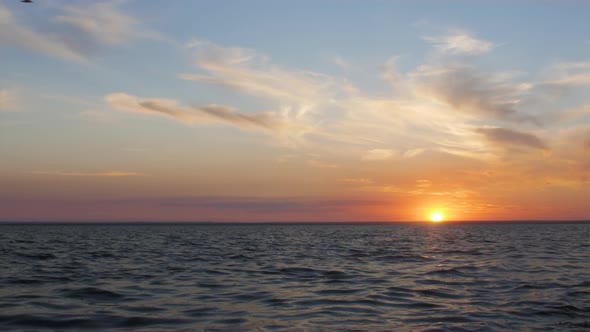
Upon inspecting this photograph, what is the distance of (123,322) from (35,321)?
9.84ft

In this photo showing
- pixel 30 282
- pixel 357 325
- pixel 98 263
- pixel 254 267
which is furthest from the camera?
pixel 98 263

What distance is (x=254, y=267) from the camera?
35.6 meters

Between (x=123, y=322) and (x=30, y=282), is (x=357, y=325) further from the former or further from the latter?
(x=30, y=282)

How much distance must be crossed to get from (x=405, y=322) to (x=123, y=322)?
9417mm

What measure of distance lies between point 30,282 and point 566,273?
97.2 feet

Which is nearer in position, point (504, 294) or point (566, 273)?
point (504, 294)

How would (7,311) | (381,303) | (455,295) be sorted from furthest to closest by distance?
1. (455,295)
2. (381,303)
3. (7,311)

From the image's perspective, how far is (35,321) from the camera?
18.0 meters

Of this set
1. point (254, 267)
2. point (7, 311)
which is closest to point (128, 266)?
point (254, 267)

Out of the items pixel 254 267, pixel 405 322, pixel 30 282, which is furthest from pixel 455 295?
pixel 30 282

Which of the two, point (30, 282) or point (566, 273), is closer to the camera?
point (30, 282)

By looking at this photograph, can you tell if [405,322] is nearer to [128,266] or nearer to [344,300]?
[344,300]

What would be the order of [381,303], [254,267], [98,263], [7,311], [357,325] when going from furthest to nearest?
[98,263]
[254,267]
[381,303]
[7,311]
[357,325]

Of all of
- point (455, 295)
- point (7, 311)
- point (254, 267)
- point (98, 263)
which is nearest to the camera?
point (7, 311)
